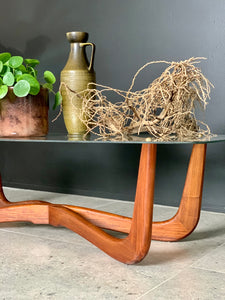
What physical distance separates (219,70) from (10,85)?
1030mm

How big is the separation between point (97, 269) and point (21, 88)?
687 mm

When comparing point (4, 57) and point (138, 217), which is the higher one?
point (4, 57)

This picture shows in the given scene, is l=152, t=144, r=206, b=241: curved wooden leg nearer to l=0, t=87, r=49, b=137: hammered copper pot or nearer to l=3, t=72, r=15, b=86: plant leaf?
l=0, t=87, r=49, b=137: hammered copper pot

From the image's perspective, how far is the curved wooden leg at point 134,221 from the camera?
49.6 inches

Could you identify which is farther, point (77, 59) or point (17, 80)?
point (77, 59)

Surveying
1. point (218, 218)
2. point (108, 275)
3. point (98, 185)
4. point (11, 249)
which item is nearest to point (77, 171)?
point (98, 185)

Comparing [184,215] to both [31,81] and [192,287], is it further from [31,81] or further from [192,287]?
[31,81]

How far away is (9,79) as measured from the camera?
61.3 inches

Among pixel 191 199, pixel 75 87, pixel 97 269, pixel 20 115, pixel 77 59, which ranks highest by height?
pixel 77 59

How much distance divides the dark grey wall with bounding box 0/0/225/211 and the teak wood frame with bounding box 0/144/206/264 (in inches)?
24.4

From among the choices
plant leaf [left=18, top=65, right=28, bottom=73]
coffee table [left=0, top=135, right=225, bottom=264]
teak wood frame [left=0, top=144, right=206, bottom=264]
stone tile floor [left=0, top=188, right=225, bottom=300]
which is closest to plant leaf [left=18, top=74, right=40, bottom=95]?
plant leaf [left=18, top=65, right=28, bottom=73]

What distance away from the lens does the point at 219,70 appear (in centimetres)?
207

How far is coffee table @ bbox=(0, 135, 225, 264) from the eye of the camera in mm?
1262

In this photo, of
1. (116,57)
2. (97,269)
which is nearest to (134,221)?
(97,269)
